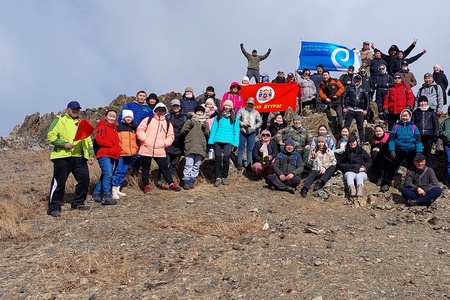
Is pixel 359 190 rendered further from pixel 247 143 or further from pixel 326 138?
pixel 247 143

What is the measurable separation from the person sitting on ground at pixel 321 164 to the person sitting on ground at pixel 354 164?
0.35m

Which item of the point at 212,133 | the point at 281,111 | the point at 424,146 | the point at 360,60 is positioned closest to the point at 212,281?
the point at 212,133

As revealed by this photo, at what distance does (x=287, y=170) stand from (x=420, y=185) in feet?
10.1

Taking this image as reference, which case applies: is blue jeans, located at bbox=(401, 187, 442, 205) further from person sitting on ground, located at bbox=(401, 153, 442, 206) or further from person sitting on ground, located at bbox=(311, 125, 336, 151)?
person sitting on ground, located at bbox=(311, 125, 336, 151)

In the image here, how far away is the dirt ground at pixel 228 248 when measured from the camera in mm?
5000

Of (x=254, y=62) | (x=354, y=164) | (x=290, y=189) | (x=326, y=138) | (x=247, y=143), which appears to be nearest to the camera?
(x=290, y=189)

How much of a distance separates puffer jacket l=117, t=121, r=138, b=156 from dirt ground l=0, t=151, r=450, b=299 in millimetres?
1126

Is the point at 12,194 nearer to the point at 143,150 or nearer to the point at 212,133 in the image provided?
the point at 143,150

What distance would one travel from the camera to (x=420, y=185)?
892 cm

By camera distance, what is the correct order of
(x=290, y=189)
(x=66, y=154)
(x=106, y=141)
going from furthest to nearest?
1. (x=290, y=189)
2. (x=106, y=141)
3. (x=66, y=154)

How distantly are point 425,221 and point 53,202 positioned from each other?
25.6 ft

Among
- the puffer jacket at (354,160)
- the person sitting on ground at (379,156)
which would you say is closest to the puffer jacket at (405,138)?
the person sitting on ground at (379,156)

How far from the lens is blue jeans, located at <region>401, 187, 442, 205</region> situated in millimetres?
8602

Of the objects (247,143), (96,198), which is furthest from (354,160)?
(96,198)
